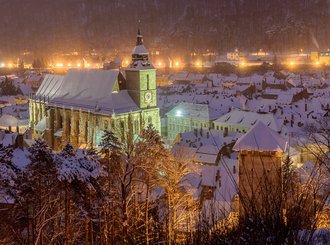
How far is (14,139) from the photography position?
29.8 metres

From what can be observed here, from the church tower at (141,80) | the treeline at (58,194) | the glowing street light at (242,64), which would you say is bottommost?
the treeline at (58,194)

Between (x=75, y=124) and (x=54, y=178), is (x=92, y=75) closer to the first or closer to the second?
(x=75, y=124)

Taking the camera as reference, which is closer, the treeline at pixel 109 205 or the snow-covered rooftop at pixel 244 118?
the treeline at pixel 109 205

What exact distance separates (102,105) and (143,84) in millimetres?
3685

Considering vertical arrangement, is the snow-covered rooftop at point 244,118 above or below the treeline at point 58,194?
below

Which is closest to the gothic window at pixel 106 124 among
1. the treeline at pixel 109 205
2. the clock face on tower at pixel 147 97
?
the clock face on tower at pixel 147 97

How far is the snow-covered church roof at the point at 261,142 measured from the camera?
14008mm

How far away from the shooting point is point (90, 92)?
38.8 m

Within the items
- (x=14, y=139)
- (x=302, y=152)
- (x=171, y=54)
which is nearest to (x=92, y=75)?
(x=14, y=139)

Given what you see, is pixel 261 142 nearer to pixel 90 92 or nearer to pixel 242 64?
pixel 90 92

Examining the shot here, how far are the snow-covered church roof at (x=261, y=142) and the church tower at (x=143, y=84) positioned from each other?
22320 millimetres

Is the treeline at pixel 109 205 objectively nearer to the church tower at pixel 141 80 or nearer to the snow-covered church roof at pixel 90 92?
the snow-covered church roof at pixel 90 92

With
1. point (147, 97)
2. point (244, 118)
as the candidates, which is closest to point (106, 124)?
point (147, 97)

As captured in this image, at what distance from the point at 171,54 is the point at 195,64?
19.2 meters
